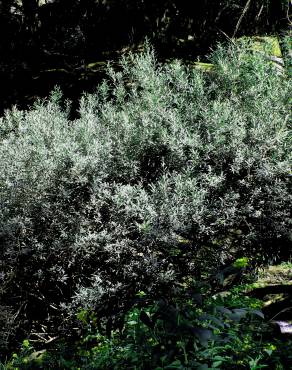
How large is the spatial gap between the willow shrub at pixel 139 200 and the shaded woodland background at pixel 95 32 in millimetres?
2661

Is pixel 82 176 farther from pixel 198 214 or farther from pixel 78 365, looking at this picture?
pixel 78 365

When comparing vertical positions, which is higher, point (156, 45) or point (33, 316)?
point (156, 45)

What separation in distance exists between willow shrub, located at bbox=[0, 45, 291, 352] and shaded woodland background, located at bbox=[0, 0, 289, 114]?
2.66 metres

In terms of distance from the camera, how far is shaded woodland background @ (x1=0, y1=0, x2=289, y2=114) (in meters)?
7.24

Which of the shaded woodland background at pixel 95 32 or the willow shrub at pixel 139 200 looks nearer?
the willow shrub at pixel 139 200

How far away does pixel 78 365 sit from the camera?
2.79 metres

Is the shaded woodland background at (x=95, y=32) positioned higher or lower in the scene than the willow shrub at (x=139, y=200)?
higher

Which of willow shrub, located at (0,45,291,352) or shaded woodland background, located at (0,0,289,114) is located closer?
willow shrub, located at (0,45,291,352)

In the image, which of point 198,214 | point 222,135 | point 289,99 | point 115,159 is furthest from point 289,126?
point 115,159

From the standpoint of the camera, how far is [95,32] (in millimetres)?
8227

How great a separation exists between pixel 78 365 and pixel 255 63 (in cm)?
379

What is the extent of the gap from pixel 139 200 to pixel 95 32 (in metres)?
5.44

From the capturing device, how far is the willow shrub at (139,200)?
378 centimetres

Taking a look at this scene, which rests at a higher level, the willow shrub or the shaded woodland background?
the shaded woodland background
